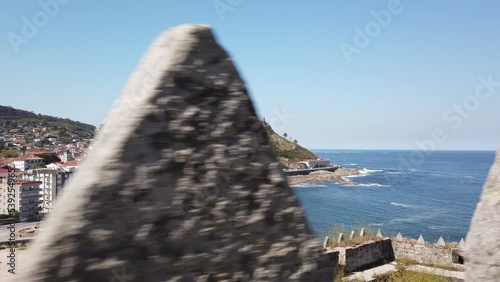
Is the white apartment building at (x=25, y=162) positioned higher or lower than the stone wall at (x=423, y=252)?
higher

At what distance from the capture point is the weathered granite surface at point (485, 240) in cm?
299

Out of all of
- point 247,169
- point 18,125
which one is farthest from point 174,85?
point 18,125

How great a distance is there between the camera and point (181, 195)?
202 cm

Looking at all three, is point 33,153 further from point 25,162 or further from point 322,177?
point 322,177

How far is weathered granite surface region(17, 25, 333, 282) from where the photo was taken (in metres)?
1.79

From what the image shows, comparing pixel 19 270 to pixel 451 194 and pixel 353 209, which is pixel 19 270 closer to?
pixel 353 209

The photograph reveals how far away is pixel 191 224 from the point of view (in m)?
2.03

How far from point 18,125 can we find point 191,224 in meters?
96.6

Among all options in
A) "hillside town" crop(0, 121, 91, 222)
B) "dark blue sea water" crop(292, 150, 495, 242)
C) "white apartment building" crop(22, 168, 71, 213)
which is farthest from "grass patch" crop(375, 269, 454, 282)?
"dark blue sea water" crop(292, 150, 495, 242)

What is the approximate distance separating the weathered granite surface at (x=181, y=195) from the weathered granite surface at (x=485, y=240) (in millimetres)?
1254

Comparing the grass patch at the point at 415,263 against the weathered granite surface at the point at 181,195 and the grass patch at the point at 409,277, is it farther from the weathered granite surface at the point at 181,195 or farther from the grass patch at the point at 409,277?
the weathered granite surface at the point at 181,195

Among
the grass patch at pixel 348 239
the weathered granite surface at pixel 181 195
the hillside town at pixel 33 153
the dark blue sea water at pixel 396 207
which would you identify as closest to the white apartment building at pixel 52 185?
the hillside town at pixel 33 153

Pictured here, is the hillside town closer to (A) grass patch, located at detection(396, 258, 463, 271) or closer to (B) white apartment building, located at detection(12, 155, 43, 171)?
(B) white apartment building, located at detection(12, 155, 43, 171)

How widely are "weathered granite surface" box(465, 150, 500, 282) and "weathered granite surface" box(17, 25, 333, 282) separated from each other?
1254 millimetres
